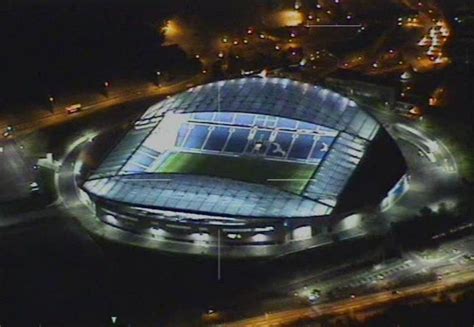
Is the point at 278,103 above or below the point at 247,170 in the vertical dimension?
above

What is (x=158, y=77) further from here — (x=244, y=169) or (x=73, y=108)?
(x=244, y=169)

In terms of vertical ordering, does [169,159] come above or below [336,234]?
above

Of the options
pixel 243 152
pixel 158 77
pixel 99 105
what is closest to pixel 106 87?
pixel 99 105

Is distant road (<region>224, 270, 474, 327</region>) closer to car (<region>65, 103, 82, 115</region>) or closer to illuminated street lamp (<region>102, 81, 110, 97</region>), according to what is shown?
car (<region>65, 103, 82, 115</region>)

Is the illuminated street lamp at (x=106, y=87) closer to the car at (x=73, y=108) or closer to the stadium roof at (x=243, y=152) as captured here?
the car at (x=73, y=108)

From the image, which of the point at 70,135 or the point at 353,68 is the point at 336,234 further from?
the point at 353,68

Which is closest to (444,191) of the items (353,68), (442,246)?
(442,246)
